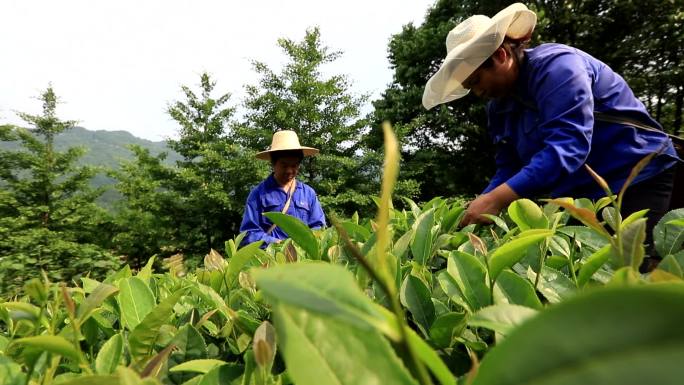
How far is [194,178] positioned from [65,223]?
600 cm

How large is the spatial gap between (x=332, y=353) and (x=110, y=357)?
1.33 ft

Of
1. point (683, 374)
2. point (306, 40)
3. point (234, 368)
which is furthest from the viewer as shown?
point (306, 40)

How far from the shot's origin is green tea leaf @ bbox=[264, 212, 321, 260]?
2.73 feet

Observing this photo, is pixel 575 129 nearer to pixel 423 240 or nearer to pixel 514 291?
pixel 423 240

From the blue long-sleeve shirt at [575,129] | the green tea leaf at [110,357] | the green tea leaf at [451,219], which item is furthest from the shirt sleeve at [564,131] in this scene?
the green tea leaf at [110,357]

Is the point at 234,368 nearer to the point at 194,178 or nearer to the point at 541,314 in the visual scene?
the point at 541,314

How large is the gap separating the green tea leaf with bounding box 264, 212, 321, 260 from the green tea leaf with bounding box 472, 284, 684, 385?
2.20 feet

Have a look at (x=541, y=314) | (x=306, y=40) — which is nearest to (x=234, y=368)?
(x=541, y=314)

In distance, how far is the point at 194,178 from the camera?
1592cm

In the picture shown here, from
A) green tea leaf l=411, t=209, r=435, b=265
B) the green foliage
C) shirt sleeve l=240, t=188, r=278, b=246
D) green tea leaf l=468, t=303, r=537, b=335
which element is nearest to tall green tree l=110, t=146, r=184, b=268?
the green foliage

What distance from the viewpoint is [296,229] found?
2.81ft

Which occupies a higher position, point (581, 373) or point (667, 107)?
point (667, 107)

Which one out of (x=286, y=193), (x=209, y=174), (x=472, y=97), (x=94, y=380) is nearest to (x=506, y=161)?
(x=94, y=380)

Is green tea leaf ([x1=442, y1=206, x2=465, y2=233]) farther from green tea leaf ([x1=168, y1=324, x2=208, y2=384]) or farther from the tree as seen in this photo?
the tree
